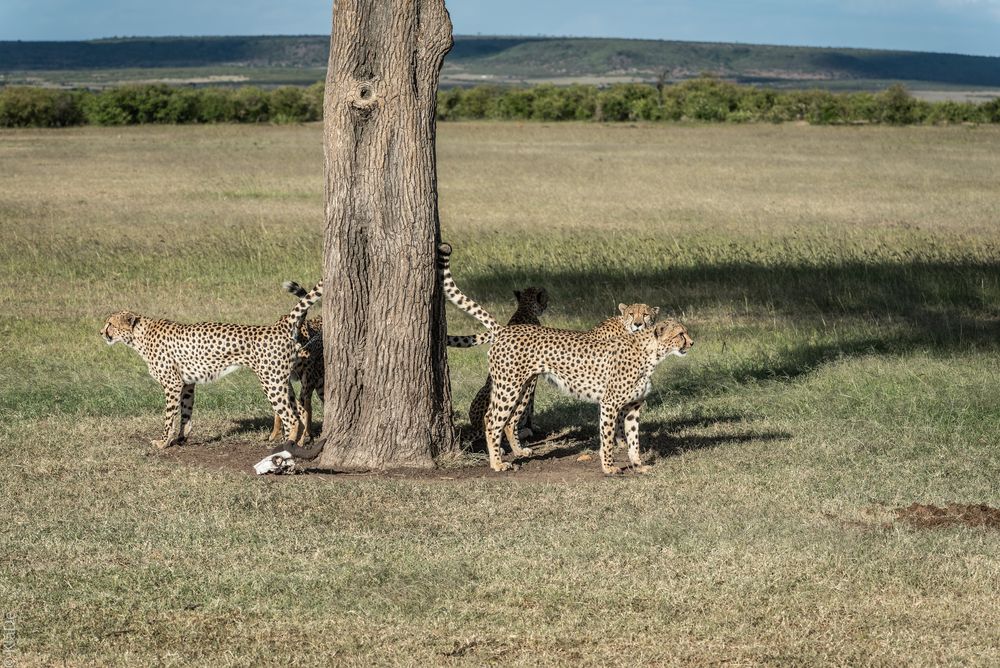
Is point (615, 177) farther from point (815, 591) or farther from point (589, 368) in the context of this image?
point (815, 591)

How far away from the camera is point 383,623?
257 inches

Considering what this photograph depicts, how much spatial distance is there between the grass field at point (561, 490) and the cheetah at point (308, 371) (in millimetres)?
657

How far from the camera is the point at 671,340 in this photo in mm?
9156

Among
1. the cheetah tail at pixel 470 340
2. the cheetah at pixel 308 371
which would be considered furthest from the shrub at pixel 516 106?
the cheetah tail at pixel 470 340

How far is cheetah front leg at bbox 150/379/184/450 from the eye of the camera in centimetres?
997

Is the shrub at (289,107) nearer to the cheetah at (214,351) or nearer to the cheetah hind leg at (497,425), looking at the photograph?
the cheetah at (214,351)

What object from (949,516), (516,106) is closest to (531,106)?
(516,106)

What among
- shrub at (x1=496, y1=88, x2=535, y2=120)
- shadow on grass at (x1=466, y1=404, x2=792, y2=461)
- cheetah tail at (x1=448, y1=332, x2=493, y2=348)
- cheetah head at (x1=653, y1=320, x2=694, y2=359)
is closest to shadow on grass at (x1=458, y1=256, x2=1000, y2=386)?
shadow on grass at (x1=466, y1=404, x2=792, y2=461)

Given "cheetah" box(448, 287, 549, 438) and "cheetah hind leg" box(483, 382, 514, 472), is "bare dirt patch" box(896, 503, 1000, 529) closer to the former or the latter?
"cheetah hind leg" box(483, 382, 514, 472)

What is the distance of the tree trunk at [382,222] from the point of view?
945cm

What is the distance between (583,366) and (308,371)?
2.20 m

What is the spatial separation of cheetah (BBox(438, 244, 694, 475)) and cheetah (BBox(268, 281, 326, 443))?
1192mm

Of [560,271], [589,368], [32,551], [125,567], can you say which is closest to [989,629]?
[589,368]

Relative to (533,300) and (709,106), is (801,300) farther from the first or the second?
(709,106)
